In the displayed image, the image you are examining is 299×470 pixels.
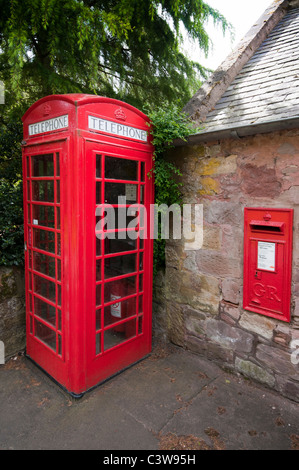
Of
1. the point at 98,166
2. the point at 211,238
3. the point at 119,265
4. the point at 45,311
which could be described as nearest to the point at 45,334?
the point at 45,311

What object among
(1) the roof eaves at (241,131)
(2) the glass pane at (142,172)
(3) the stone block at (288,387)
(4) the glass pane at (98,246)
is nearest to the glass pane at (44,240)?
(4) the glass pane at (98,246)

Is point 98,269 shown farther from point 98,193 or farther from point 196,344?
point 196,344

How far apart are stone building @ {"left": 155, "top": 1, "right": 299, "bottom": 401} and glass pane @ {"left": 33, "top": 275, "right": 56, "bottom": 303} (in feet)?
5.05

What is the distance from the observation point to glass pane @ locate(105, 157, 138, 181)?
9.95 feet

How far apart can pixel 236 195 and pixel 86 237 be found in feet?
5.70

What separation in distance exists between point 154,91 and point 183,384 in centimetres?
512

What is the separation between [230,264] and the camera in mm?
3324

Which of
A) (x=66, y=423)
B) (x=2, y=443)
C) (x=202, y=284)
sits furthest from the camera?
(x=202, y=284)

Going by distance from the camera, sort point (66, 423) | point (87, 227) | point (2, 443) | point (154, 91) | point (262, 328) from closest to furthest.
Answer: point (2, 443) → point (66, 423) → point (87, 227) → point (262, 328) → point (154, 91)

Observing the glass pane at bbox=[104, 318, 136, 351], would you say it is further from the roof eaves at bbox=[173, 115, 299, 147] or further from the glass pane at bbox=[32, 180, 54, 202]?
the roof eaves at bbox=[173, 115, 299, 147]

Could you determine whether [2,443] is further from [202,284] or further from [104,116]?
[104,116]

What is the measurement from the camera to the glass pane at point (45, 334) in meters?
3.22

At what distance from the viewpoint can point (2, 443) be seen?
241 centimetres

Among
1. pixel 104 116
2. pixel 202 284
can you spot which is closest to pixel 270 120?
pixel 104 116
